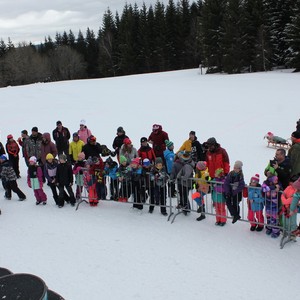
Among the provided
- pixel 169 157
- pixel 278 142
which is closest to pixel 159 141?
pixel 169 157

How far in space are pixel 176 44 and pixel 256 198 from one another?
5845cm

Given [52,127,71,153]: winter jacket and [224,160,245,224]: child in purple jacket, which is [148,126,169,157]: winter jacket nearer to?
[52,127,71,153]: winter jacket

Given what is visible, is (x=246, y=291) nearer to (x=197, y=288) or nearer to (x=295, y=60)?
(x=197, y=288)

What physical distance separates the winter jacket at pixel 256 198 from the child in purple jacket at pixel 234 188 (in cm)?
22

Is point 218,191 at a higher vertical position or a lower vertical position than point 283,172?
lower

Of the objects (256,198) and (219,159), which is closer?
(256,198)

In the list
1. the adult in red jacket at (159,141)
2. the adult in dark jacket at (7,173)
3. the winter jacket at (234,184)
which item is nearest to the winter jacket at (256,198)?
the winter jacket at (234,184)

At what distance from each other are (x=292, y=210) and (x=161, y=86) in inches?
1076

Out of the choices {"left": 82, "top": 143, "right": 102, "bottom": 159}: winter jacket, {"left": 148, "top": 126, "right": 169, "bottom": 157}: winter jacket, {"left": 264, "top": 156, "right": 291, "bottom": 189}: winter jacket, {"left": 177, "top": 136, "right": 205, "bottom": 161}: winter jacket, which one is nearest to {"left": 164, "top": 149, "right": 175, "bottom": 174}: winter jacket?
{"left": 177, "top": 136, "right": 205, "bottom": 161}: winter jacket

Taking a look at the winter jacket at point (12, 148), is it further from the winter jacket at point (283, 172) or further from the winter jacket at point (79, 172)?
the winter jacket at point (283, 172)

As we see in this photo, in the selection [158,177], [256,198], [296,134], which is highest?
[296,134]

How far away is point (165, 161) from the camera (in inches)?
414

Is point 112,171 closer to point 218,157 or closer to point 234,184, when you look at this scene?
point 218,157

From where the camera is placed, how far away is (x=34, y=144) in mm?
11625
